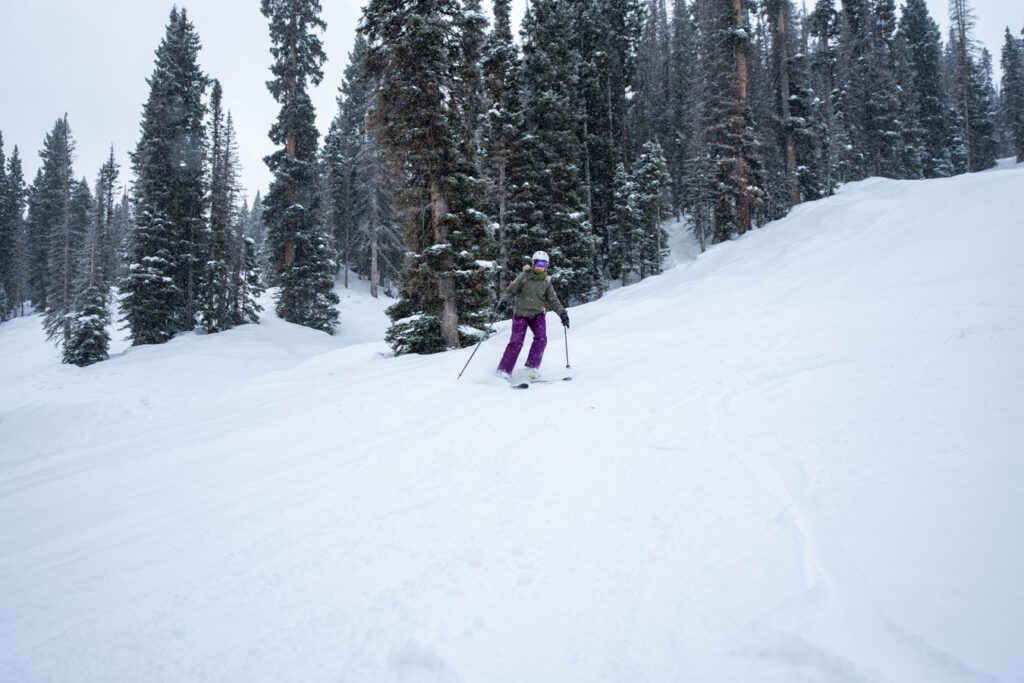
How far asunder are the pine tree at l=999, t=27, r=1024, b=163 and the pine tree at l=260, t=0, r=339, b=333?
201 feet

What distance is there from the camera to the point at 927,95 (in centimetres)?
4509

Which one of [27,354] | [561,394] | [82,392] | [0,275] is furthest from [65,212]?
[561,394]

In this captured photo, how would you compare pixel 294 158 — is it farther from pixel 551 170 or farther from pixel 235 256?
pixel 551 170

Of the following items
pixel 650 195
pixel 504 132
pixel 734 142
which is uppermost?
pixel 504 132

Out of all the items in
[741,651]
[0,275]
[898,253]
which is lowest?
[741,651]

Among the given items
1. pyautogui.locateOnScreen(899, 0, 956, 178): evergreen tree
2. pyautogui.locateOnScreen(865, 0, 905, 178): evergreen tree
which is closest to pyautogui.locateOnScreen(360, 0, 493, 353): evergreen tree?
pyautogui.locateOnScreen(865, 0, 905, 178): evergreen tree

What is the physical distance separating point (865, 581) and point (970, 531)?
731 millimetres

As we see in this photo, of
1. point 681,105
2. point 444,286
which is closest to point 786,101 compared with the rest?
point 681,105

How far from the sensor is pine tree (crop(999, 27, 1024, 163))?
4434 cm

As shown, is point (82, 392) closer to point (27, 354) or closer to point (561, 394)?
point (561, 394)

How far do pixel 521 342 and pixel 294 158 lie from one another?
981 inches

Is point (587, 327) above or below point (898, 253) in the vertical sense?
below

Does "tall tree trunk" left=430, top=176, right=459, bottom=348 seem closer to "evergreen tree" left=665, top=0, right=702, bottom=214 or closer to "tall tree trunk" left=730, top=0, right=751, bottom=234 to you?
"tall tree trunk" left=730, top=0, right=751, bottom=234

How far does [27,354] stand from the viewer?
33406 millimetres
